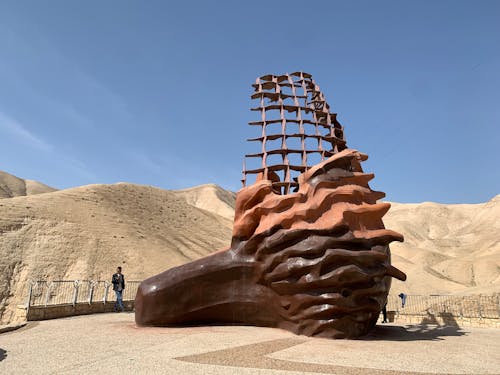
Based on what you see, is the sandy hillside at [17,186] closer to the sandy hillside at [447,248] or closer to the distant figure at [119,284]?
the distant figure at [119,284]

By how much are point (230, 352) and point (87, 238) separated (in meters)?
28.5

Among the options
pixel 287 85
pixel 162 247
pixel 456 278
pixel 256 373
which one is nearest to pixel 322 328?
pixel 256 373

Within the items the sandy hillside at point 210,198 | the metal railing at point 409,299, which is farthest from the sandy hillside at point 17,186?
the metal railing at point 409,299

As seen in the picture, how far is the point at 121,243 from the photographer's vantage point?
33.9m

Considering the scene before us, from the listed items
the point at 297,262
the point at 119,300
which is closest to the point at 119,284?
the point at 119,300

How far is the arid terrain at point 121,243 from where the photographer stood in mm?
27203

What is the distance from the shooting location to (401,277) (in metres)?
9.89

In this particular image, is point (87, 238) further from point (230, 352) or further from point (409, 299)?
point (230, 352)

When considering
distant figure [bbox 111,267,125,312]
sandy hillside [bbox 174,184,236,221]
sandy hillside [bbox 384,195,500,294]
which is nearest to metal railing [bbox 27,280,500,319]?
distant figure [bbox 111,267,125,312]

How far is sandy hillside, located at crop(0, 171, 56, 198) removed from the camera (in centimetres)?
8488

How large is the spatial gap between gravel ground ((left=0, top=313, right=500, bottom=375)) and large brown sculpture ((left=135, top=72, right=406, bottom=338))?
0.50m

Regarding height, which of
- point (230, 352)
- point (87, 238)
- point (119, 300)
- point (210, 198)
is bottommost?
point (230, 352)

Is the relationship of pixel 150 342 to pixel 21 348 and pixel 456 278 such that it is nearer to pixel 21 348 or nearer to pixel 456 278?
pixel 21 348

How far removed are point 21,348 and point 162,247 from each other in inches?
1161
